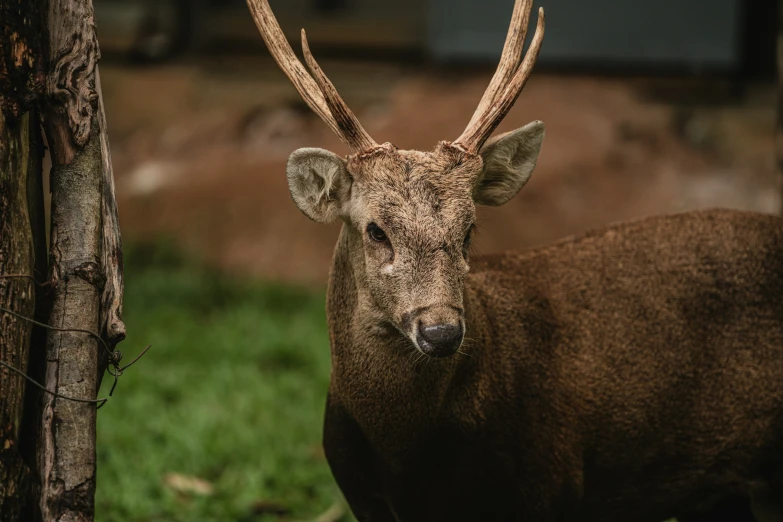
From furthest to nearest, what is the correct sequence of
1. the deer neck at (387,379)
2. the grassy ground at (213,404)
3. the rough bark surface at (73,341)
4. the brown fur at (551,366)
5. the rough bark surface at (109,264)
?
the grassy ground at (213,404) → the deer neck at (387,379) → the brown fur at (551,366) → the rough bark surface at (109,264) → the rough bark surface at (73,341)

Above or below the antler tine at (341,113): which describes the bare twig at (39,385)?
below

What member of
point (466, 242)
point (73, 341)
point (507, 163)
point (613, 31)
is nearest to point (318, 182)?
point (466, 242)

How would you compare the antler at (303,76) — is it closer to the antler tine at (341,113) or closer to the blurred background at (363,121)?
the antler tine at (341,113)

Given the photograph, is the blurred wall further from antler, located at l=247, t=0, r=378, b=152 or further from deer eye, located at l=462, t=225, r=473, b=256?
deer eye, located at l=462, t=225, r=473, b=256

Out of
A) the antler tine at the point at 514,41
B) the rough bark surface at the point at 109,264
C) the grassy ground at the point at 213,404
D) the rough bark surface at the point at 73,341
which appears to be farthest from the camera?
the grassy ground at the point at 213,404

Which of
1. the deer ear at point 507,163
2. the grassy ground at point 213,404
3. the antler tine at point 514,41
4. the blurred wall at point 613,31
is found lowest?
the grassy ground at point 213,404

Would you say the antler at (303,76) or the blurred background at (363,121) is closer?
the antler at (303,76)

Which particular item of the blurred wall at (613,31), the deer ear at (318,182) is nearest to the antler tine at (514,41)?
the deer ear at (318,182)

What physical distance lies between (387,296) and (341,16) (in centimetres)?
712

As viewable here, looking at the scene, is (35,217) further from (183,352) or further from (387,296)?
(183,352)

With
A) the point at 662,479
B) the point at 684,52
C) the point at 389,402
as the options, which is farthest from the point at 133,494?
the point at 684,52

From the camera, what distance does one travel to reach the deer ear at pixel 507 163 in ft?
12.2

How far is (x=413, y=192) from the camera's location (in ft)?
11.2

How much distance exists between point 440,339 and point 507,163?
0.92m
